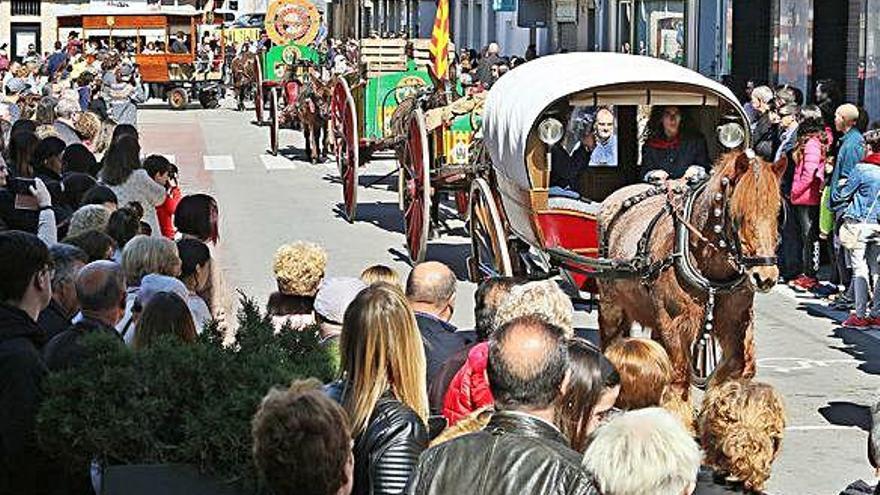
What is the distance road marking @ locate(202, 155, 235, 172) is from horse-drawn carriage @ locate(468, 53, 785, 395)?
1576 centimetres

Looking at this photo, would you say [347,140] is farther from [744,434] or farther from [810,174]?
[744,434]

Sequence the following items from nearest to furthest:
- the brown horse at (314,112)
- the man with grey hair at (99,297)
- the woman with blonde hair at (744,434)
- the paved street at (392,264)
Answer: the woman with blonde hair at (744,434) → the man with grey hair at (99,297) → the paved street at (392,264) → the brown horse at (314,112)

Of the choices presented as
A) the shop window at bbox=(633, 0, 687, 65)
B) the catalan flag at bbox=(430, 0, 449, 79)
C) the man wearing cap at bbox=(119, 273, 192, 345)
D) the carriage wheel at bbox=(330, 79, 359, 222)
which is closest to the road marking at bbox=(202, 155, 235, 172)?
the carriage wheel at bbox=(330, 79, 359, 222)

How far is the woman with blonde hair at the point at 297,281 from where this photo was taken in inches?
311

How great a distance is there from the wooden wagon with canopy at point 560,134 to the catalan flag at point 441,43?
529cm

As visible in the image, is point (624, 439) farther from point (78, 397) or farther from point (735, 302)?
point (735, 302)

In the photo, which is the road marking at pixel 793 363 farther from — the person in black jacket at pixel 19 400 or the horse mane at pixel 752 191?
the person in black jacket at pixel 19 400

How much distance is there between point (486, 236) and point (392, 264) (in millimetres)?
4658

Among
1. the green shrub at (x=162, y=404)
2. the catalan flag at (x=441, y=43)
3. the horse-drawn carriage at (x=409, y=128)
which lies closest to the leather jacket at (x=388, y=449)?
the green shrub at (x=162, y=404)

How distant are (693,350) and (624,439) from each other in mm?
5509

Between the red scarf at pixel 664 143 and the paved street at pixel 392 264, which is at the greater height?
the red scarf at pixel 664 143

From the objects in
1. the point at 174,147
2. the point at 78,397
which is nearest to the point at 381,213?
the point at 174,147

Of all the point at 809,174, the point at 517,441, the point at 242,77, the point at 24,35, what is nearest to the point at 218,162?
the point at 809,174

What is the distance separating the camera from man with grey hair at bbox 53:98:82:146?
54.1ft
